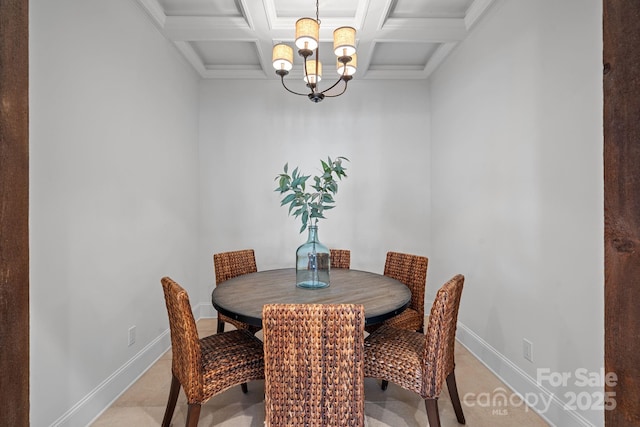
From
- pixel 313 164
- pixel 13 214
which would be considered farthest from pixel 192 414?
pixel 313 164

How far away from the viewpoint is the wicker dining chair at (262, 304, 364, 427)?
1.19 metres

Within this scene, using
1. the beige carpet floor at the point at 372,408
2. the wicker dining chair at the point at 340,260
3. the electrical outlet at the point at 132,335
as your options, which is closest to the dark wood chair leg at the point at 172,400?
the beige carpet floor at the point at 372,408

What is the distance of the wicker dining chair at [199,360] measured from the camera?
1470mm

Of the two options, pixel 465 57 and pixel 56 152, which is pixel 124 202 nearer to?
pixel 56 152

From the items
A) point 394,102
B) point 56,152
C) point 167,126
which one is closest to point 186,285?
point 167,126

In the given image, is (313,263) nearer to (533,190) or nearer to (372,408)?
(372,408)

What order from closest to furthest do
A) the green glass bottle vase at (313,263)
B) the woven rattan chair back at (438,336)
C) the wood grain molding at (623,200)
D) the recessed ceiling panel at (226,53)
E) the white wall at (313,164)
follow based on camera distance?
the wood grain molding at (623,200)
the woven rattan chair back at (438,336)
the green glass bottle vase at (313,263)
the recessed ceiling panel at (226,53)
the white wall at (313,164)

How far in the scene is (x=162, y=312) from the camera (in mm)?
2777

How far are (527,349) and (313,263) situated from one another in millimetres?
1456

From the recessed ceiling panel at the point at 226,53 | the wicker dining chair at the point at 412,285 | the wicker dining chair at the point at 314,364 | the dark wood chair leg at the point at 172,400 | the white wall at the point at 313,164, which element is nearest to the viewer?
the wicker dining chair at the point at 314,364

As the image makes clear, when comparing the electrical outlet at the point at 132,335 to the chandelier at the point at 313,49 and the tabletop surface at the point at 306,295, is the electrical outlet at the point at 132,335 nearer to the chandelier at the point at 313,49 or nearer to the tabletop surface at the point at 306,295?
the tabletop surface at the point at 306,295

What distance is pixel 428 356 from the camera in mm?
1503

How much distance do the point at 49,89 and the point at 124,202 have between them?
84cm

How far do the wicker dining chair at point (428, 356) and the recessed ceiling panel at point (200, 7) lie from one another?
2550 millimetres
